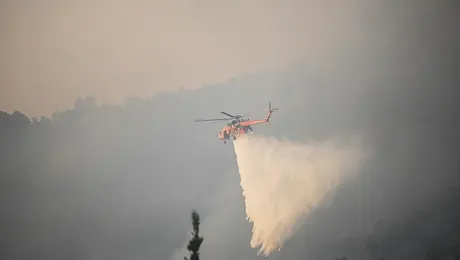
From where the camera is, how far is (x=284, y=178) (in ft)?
27.4

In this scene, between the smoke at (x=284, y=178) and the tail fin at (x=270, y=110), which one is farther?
the tail fin at (x=270, y=110)

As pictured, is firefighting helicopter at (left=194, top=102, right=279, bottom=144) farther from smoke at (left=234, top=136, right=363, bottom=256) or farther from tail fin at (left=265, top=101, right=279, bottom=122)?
smoke at (left=234, top=136, right=363, bottom=256)

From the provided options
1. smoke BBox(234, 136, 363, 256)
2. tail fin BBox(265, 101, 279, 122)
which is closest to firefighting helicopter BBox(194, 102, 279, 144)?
tail fin BBox(265, 101, 279, 122)

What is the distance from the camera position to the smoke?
824 centimetres

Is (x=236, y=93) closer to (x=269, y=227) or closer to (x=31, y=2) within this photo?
(x=269, y=227)

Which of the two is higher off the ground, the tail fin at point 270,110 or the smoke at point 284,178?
the tail fin at point 270,110

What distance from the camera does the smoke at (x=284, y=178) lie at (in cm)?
824

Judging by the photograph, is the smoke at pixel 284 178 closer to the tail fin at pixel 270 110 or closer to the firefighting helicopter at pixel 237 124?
the firefighting helicopter at pixel 237 124

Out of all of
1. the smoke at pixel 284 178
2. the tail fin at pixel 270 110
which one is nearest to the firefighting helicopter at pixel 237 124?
the tail fin at pixel 270 110

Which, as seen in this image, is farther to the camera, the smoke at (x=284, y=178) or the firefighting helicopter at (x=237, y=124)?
the firefighting helicopter at (x=237, y=124)

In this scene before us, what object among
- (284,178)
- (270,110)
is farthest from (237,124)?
(284,178)

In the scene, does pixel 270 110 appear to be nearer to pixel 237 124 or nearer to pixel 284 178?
pixel 237 124

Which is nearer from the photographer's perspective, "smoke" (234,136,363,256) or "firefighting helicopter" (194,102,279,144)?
"smoke" (234,136,363,256)

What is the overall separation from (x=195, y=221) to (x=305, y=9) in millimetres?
3673
